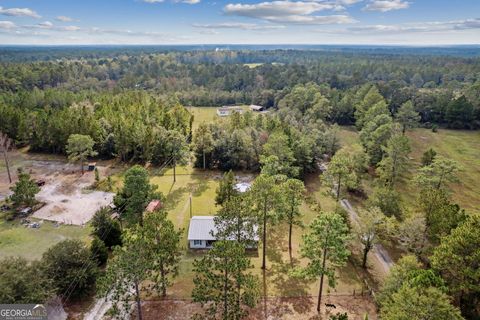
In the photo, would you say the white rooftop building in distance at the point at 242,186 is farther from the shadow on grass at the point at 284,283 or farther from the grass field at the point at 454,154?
the grass field at the point at 454,154

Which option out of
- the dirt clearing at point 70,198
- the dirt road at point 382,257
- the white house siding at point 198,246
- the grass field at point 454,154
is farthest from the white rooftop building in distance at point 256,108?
the white house siding at point 198,246

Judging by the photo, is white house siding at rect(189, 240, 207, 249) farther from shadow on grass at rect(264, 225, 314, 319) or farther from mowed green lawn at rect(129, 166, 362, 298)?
shadow on grass at rect(264, 225, 314, 319)

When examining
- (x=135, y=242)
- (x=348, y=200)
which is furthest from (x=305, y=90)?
(x=135, y=242)

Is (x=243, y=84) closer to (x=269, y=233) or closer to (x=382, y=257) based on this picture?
(x=269, y=233)

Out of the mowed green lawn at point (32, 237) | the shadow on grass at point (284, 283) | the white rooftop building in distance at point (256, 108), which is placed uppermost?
the white rooftop building in distance at point (256, 108)

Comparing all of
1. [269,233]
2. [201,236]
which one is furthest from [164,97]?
[201,236]

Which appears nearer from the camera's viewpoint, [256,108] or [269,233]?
[269,233]

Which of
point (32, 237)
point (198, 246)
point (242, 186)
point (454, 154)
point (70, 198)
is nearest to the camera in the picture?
point (198, 246)

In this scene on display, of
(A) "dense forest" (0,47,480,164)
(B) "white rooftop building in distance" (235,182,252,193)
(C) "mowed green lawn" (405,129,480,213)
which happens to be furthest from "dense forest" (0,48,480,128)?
(B) "white rooftop building in distance" (235,182,252,193)

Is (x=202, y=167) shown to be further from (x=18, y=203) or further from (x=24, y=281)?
(x=24, y=281)

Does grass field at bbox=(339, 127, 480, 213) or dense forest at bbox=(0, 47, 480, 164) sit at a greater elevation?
dense forest at bbox=(0, 47, 480, 164)

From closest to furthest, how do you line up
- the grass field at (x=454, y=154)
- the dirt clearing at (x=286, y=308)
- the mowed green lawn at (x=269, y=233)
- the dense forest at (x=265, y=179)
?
the dense forest at (x=265, y=179) < the dirt clearing at (x=286, y=308) < the mowed green lawn at (x=269, y=233) < the grass field at (x=454, y=154)
